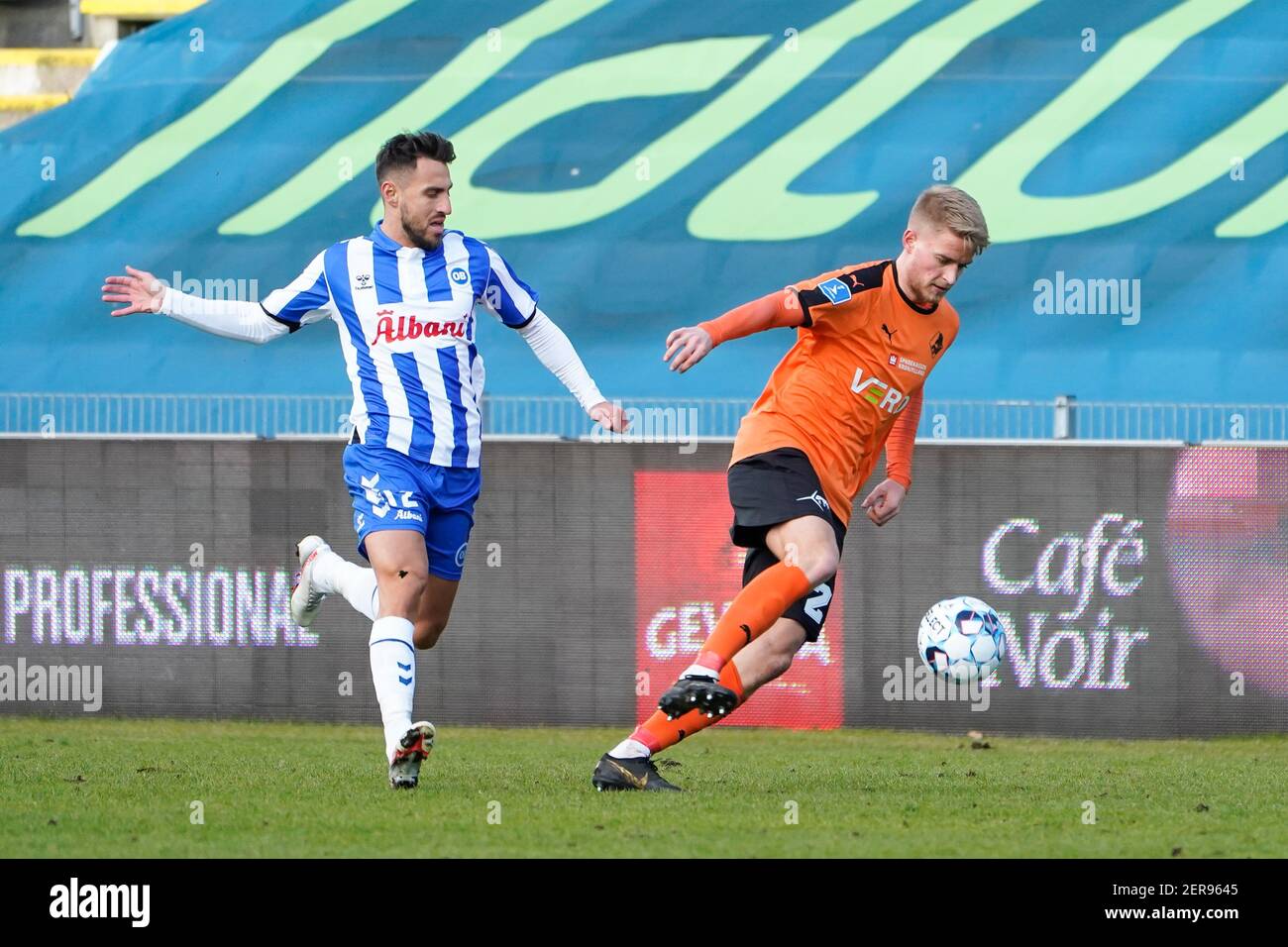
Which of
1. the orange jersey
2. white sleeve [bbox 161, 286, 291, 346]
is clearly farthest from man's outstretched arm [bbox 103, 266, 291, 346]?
the orange jersey

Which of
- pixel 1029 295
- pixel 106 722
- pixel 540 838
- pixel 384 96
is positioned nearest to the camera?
pixel 540 838

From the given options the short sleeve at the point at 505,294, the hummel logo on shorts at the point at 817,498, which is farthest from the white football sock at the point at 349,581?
the hummel logo on shorts at the point at 817,498

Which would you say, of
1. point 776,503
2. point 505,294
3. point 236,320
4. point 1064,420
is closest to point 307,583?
point 236,320

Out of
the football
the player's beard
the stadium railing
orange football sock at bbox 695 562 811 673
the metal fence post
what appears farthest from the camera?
the stadium railing

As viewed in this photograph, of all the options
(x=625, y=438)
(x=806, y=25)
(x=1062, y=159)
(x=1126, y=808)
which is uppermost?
(x=806, y=25)

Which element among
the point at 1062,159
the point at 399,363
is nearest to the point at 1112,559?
the point at 399,363

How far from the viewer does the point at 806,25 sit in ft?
69.2

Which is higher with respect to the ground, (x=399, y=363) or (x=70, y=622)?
(x=399, y=363)

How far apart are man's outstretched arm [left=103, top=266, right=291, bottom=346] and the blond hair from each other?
8.01ft

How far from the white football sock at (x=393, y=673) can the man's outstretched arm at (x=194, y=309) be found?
1.17 meters

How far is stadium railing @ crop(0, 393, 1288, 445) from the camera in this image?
43.9 ft

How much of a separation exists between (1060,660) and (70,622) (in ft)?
21.1

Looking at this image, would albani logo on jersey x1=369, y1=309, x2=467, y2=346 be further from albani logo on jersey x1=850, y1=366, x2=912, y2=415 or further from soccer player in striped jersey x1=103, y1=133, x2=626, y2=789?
albani logo on jersey x1=850, y1=366, x2=912, y2=415

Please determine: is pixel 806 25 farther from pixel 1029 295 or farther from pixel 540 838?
pixel 540 838
